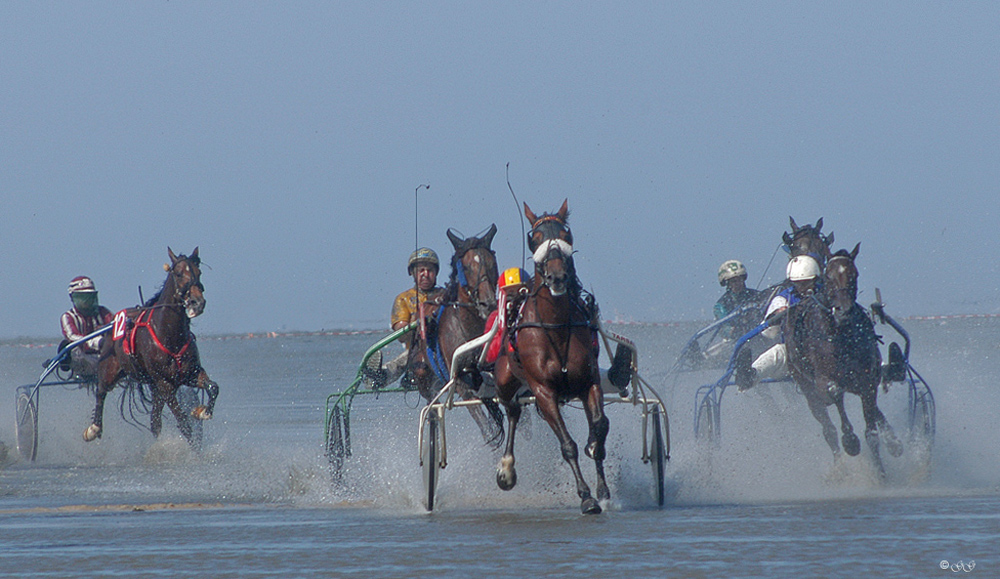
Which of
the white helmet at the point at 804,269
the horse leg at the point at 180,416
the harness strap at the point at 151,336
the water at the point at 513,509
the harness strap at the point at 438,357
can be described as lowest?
the water at the point at 513,509

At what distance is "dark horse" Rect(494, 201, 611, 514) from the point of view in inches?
351

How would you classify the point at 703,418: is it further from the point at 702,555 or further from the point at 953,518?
the point at 702,555

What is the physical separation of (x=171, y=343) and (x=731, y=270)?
6.02 meters

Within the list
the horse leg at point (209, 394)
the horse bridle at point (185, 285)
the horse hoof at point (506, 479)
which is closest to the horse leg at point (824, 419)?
the horse hoof at point (506, 479)

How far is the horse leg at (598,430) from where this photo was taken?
8891 millimetres

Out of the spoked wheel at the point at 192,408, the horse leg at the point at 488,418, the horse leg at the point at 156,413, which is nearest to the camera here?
the horse leg at the point at 488,418

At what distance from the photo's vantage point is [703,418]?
13805 millimetres

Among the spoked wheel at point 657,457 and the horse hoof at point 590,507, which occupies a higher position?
the spoked wheel at point 657,457

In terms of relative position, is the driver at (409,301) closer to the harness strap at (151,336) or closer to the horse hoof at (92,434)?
Answer: the harness strap at (151,336)

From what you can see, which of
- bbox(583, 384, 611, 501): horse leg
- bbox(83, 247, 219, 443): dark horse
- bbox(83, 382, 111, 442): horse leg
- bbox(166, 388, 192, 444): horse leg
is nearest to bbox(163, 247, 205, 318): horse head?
bbox(83, 247, 219, 443): dark horse

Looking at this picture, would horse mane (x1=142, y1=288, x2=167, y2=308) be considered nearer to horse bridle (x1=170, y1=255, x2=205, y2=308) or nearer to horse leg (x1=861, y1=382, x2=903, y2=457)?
horse bridle (x1=170, y1=255, x2=205, y2=308)

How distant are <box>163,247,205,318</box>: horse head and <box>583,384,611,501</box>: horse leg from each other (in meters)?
6.66

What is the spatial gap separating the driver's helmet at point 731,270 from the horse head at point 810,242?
1803 mm

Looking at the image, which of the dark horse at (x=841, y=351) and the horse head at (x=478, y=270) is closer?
the horse head at (x=478, y=270)
